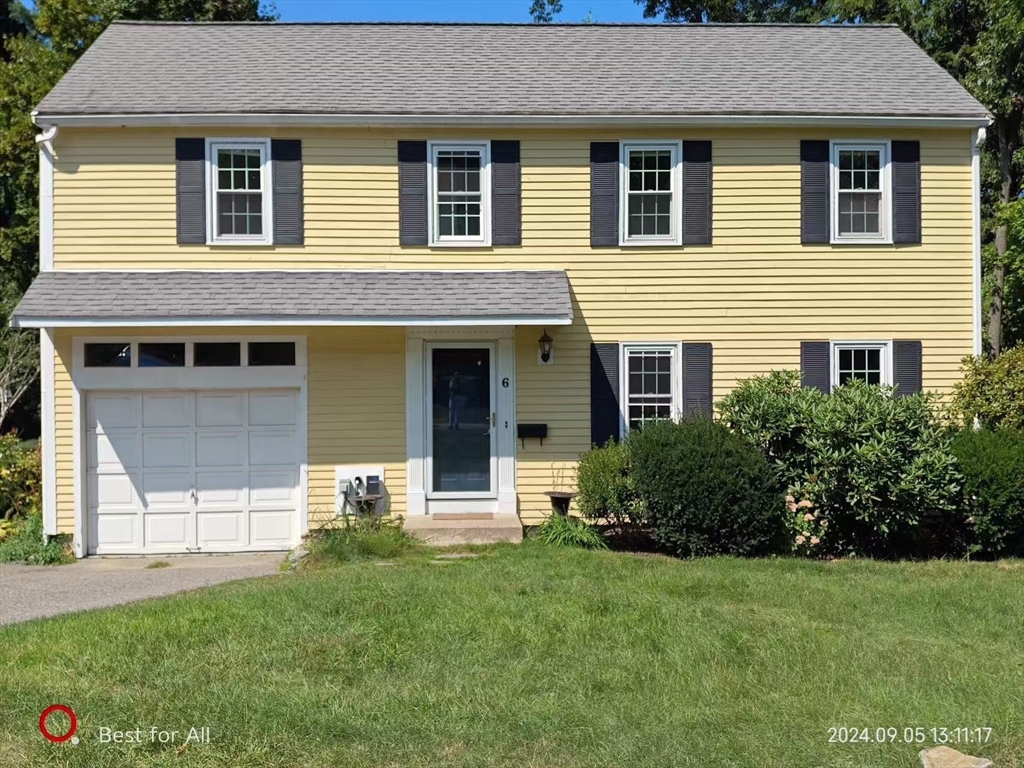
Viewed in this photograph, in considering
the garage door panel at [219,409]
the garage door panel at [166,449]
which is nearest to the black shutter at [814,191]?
the garage door panel at [219,409]

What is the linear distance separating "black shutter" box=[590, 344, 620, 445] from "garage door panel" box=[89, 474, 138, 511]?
248 inches

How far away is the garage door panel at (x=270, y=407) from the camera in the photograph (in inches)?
472

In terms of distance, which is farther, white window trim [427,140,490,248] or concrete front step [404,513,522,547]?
white window trim [427,140,490,248]

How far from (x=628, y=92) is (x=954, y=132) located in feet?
15.1

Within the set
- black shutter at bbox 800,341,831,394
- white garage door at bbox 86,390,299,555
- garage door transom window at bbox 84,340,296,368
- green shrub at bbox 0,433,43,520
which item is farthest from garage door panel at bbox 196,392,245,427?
black shutter at bbox 800,341,831,394

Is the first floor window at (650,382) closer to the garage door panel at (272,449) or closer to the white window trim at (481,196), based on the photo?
the white window trim at (481,196)

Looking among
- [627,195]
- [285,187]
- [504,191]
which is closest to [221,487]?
[285,187]

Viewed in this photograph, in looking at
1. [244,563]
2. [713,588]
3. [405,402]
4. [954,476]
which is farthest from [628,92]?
[244,563]

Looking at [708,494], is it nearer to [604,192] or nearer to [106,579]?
[604,192]

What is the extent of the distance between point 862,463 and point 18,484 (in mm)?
11771

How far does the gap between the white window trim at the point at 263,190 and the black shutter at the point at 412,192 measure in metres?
1.78

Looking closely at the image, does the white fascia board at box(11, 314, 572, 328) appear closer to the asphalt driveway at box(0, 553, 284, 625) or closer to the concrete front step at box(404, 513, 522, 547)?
the concrete front step at box(404, 513, 522, 547)

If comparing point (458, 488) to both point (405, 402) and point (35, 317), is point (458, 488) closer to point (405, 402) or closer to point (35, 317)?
point (405, 402)

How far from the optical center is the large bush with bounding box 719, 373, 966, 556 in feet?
33.1
